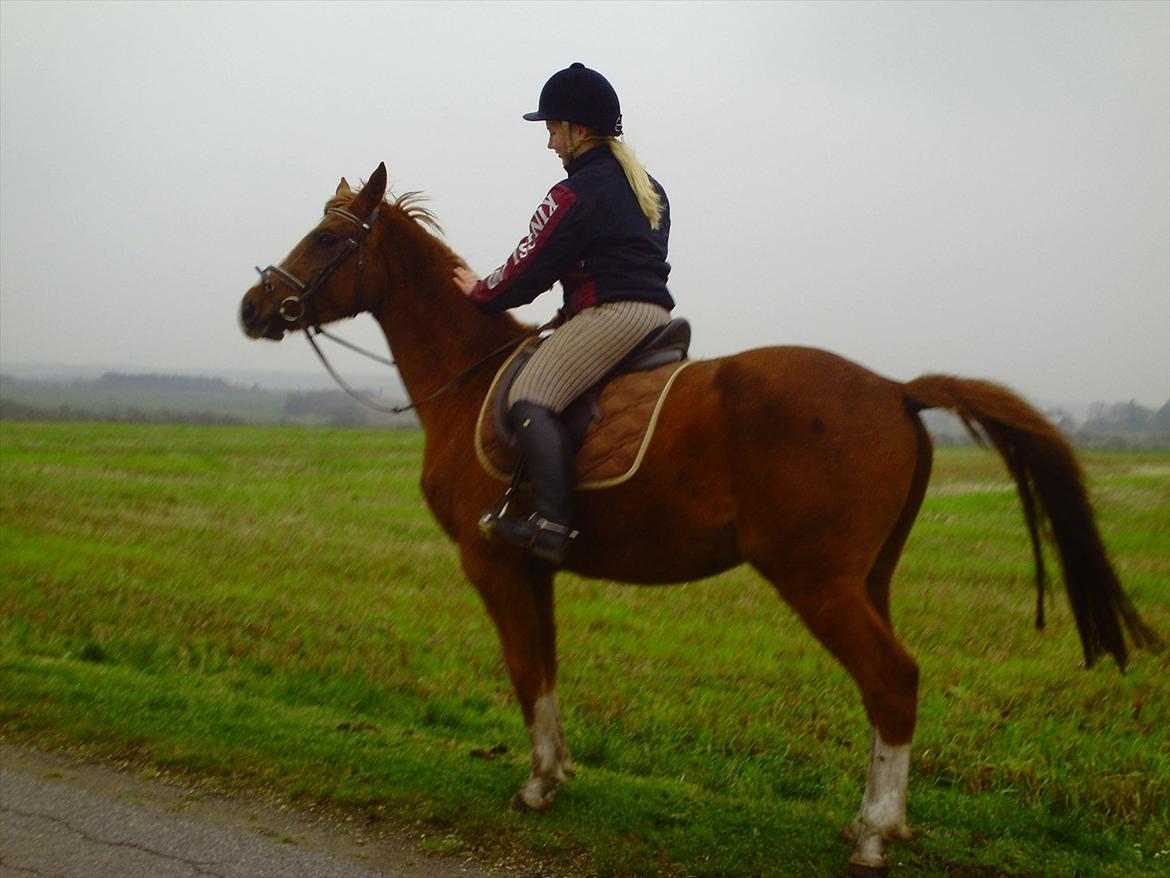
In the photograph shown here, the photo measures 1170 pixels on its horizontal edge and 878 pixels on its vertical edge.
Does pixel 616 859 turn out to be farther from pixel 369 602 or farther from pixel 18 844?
pixel 369 602

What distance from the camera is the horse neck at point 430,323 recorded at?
5.87 m

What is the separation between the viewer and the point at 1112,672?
24.8 feet

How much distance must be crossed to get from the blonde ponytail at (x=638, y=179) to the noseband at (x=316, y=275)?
1499mm

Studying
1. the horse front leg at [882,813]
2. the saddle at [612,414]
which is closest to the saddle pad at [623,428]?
the saddle at [612,414]

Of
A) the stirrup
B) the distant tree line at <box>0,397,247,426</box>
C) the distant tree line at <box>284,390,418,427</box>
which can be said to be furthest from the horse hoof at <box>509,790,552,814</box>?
the distant tree line at <box>284,390,418,427</box>

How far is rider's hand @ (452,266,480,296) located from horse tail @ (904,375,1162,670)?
234 centimetres

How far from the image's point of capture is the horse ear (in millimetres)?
5871

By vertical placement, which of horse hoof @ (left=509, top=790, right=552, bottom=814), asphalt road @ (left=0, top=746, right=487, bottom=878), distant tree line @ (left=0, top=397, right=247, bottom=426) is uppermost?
distant tree line @ (left=0, top=397, right=247, bottom=426)

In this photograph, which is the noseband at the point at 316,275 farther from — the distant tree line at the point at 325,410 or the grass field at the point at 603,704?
the distant tree line at the point at 325,410

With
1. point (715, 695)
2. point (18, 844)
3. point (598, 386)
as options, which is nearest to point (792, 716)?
point (715, 695)

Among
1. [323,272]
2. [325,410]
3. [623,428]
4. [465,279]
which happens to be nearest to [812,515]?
[623,428]

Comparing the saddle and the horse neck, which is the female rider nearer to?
the saddle

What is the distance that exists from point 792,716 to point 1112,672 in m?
2.48

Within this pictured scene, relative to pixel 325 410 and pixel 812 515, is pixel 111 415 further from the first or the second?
pixel 812 515
